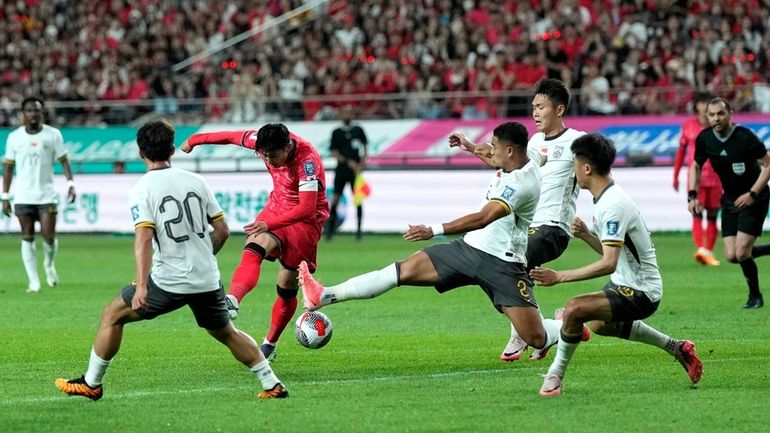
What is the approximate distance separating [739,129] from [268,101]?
16433 mm

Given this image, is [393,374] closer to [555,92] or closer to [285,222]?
[285,222]

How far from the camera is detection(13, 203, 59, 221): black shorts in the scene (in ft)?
55.4

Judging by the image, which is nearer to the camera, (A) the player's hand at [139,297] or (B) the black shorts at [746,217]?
(A) the player's hand at [139,297]

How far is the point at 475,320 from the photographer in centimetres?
1343

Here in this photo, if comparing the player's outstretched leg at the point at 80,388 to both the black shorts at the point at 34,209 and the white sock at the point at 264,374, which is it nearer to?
the white sock at the point at 264,374

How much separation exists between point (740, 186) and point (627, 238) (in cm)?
605

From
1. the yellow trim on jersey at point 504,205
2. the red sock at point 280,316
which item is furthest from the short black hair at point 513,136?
the red sock at point 280,316

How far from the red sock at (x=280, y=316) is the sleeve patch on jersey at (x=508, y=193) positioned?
2254 millimetres

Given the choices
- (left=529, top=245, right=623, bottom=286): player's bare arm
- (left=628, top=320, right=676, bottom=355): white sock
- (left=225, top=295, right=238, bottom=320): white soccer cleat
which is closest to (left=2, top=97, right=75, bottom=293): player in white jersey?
(left=225, top=295, right=238, bottom=320): white soccer cleat

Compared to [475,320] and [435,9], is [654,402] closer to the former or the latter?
[475,320]

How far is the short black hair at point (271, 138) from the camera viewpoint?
1001 centimetres

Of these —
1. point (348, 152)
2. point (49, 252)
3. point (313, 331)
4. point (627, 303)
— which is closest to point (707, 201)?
point (348, 152)

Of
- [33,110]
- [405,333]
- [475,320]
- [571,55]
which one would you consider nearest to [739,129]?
[475,320]

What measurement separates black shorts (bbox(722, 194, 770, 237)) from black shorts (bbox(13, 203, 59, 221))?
832cm
